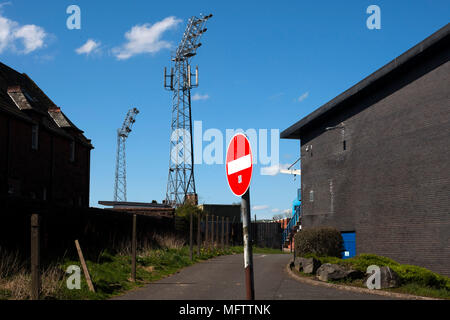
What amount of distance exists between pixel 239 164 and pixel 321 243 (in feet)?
49.2

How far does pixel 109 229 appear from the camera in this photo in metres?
20.9

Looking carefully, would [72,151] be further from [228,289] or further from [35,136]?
[228,289]

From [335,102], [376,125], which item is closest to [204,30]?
[335,102]

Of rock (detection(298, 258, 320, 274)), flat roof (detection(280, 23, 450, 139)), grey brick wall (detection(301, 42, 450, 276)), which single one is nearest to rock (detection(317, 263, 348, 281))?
rock (detection(298, 258, 320, 274))

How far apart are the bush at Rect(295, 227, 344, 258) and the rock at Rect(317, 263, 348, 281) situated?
11.6ft

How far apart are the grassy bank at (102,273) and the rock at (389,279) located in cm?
718

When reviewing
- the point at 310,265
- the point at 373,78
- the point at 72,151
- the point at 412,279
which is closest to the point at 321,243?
the point at 310,265

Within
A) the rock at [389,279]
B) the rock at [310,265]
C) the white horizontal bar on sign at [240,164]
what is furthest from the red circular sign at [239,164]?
the rock at [310,265]

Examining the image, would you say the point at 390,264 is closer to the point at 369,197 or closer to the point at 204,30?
the point at 369,197

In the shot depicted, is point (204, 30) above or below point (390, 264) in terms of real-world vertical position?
above

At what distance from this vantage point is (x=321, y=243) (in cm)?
2088

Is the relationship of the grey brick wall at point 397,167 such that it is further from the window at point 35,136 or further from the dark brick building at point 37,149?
the window at point 35,136

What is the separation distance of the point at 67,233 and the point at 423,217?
1262 cm
